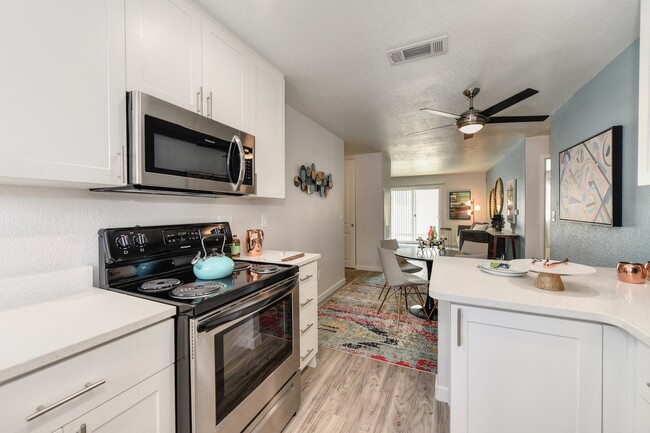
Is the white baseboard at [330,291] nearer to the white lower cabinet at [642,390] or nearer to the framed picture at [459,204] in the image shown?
the white lower cabinet at [642,390]

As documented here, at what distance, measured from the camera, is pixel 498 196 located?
21.1 ft

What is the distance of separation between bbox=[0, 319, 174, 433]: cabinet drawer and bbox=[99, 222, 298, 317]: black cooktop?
0.16m

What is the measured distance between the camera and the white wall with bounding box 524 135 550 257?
423cm

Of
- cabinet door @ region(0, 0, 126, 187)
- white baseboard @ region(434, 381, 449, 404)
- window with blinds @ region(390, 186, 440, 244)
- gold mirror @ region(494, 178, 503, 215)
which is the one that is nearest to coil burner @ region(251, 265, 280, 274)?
cabinet door @ region(0, 0, 126, 187)

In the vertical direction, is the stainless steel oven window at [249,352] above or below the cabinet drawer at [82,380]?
below

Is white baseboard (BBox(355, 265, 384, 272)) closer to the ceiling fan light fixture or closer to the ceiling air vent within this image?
the ceiling fan light fixture

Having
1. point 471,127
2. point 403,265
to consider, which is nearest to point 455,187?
point 403,265

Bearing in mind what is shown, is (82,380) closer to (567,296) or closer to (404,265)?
(567,296)

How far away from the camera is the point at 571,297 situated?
3.85 feet

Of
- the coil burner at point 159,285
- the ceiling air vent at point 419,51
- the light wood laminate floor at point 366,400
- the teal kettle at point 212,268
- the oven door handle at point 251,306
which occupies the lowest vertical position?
the light wood laminate floor at point 366,400

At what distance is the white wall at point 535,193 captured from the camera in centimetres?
423

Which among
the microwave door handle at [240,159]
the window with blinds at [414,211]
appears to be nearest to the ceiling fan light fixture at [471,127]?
the microwave door handle at [240,159]

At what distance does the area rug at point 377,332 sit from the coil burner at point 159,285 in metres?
1.66

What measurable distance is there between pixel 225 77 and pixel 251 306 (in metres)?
1.35
